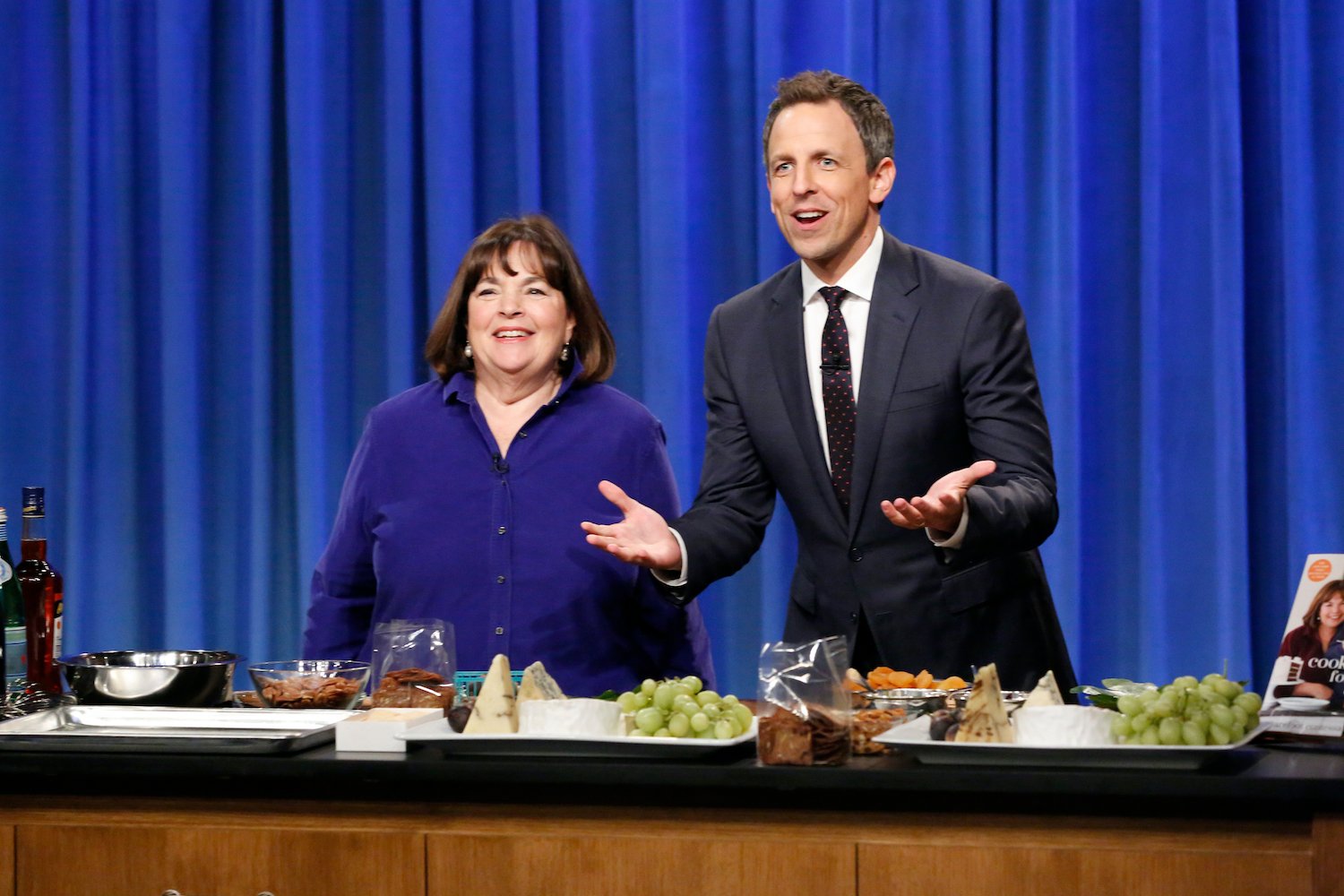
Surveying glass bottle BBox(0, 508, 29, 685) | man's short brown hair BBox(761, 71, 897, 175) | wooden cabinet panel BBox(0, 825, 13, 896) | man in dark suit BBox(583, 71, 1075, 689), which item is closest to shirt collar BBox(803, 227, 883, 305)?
man in dark suit BBox(583, 71, 1075, 689)

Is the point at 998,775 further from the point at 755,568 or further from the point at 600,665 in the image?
the point at 755,568

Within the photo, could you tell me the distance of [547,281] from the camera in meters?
2.52

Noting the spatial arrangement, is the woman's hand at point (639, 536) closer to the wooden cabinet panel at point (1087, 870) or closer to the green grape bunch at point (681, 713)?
the green grape bunch at point (681, 713)

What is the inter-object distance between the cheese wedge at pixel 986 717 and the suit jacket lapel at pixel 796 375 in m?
0.94

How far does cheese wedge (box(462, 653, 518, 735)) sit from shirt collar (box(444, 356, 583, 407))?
104 cm

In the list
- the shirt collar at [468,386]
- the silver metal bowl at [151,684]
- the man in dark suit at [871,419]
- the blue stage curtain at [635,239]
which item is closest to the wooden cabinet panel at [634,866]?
the silver metal bowl at [151,684]

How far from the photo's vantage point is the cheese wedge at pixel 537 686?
1.55m

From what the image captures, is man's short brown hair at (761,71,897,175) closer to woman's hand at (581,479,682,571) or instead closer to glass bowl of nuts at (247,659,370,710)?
woman's hand at (581,479,682,571)

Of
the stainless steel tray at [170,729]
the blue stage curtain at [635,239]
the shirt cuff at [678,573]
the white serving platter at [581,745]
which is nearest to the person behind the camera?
the white serving platter at [581,745]

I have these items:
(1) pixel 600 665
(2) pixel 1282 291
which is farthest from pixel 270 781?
(2) pixel 1282 291

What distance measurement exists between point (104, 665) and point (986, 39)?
8.28 ft

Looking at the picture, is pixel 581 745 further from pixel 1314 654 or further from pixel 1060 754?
pixel 1314 654

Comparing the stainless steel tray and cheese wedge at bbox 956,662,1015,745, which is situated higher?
cheese wedge at bbox 956,662,1015,745

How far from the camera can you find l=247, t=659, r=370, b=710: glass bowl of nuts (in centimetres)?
177
